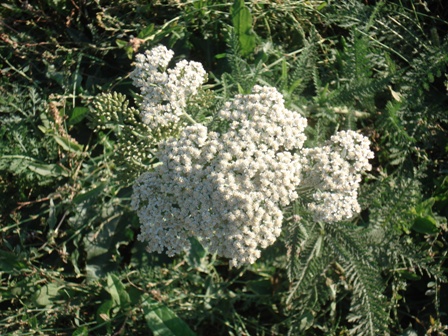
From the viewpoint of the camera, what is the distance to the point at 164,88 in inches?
130

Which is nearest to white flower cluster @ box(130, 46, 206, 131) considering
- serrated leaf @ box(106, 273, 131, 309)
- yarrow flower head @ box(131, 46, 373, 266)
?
yarrow flower head @ box(131, 46, 373, 266)

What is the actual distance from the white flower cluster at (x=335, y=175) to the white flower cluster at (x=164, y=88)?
79 cm

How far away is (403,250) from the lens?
3.70 meters

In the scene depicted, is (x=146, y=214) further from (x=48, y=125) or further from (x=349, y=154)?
(x=48, y=125)

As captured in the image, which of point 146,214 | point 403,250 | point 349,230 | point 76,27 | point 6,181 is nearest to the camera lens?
point 146,214

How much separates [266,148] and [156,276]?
180 cm

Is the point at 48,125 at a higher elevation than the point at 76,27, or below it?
below

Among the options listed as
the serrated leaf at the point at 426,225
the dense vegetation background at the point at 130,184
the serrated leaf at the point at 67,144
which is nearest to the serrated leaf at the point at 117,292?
the dense vegetation background at the point at 130,184

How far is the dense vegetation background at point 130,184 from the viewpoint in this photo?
13.1 ft

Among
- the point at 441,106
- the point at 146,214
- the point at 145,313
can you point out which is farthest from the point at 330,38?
the point at 145,313

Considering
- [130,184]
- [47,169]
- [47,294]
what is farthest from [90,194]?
[47,294]

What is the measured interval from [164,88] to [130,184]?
0.95m

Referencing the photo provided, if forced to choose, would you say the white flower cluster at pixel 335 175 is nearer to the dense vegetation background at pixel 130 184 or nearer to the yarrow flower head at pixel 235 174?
the yarrow flower head at pixel 235 174

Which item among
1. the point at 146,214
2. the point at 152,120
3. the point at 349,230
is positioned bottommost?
the point at 349,230
